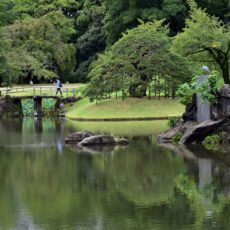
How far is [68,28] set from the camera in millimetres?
78438

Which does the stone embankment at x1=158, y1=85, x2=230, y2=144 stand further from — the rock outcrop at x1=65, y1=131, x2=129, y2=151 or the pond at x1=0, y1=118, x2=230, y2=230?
the rock outcrop at x1=65, y1=131, x2=129, y2=151

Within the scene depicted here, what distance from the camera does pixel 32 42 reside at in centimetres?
7312

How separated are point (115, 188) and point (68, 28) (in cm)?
6135

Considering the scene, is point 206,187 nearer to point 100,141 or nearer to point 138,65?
point 100,141

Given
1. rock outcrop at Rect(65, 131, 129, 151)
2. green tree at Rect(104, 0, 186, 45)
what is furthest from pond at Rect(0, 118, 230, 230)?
green tree at Rect(104, 0, 186, 45)

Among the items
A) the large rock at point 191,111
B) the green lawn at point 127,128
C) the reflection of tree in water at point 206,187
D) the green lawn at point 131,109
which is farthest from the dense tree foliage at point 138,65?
the reflection of tree in water at point 206,187

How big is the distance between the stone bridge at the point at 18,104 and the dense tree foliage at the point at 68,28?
6.59 feet

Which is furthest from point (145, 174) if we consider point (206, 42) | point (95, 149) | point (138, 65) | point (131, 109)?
point (138, 65)

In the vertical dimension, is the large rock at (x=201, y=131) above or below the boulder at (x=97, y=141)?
above

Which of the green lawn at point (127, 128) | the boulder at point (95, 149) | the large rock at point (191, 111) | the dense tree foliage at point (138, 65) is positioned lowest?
the green lawn at point (127, 128)

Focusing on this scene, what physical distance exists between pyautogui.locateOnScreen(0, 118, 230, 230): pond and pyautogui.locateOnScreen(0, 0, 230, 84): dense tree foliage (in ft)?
112

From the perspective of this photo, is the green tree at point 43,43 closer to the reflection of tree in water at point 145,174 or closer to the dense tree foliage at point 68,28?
the dense tree foliage at point 68,28

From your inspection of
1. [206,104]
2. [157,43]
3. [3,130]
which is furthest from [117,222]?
[157,43]

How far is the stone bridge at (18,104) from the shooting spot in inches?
2392
